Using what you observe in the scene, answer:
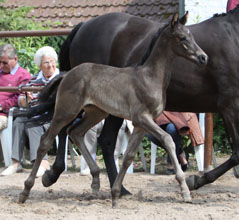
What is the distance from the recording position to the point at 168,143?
14.0 ft

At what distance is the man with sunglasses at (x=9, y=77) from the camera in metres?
6.94

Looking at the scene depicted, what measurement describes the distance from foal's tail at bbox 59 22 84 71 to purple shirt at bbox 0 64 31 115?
1134 millimetres

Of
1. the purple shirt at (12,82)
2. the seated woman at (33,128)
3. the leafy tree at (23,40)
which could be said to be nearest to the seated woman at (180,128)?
the seated woman at (33,128)

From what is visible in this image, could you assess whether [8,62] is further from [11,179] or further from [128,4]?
[128,4]

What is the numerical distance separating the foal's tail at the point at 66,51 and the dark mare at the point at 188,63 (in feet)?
0.43

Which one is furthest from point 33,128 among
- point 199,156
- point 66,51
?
point 199,156

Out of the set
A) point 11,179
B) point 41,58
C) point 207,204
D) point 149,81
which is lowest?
point 11,179

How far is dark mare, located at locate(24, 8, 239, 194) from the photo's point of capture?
486 cm

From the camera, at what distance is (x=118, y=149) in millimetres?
6641

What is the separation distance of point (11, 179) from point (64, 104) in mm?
1897

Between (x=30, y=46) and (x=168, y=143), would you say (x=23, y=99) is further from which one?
(x=168, y=143)

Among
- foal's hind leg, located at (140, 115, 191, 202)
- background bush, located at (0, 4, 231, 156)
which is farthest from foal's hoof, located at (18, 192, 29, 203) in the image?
background bush, located at (0, 4, 231, 156)

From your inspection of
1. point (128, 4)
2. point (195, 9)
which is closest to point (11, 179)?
point (195, 9)

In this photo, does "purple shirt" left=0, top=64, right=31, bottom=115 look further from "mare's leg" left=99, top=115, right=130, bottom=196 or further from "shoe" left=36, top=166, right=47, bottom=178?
"mare's leg" left=99, top=115, right=130, bottom=196
